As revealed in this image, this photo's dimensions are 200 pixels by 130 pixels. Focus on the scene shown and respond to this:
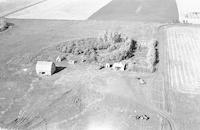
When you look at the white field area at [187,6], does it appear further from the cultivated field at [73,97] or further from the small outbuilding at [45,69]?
the small outbuilding at [45,69]

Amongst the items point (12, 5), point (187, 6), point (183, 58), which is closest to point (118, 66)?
point (183, 58)

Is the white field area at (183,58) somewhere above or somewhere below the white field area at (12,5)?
below

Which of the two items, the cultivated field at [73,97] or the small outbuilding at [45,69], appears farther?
the small outbuilding at [45,69]

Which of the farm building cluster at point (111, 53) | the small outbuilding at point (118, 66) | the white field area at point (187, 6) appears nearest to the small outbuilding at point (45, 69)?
the farm building cluster at point (111, 53)

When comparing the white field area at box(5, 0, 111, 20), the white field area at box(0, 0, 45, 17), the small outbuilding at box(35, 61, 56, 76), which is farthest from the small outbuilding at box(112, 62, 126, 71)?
the white field area at box(0, 0, 45, 17)

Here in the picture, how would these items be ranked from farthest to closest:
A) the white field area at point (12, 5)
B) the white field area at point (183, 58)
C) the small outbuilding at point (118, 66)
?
the white field area at point (12, 5) → the small outbuilding at point (118, 66) → the white field area at point (183, 58)

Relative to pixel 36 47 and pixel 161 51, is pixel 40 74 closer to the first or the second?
pixel 36 47

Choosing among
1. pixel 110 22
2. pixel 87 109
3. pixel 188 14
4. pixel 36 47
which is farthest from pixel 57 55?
pixel 188 14
